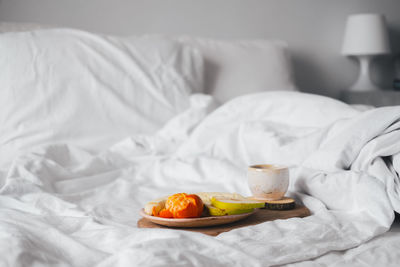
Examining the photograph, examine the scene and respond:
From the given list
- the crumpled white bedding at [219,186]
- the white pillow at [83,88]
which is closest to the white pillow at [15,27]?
the white pillow at [83,88]

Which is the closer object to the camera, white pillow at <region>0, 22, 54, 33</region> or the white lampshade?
white pillow at <region>0, 22, 54, 33</region>

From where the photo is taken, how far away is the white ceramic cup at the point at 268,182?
38.8 inches

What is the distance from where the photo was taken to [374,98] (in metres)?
2.71

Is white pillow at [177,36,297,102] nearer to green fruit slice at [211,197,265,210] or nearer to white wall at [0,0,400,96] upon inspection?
white wall at [0,0,400,96]

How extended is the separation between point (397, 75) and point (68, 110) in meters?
2.47

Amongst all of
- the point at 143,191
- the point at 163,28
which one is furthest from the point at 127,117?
the point at 163,28

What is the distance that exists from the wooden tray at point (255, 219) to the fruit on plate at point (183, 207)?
1.2 inches

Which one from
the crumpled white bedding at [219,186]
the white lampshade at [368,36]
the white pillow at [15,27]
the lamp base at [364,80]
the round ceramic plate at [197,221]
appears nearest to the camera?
the crumpled white bedding at [219,186]

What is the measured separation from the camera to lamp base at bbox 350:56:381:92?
2930 mm

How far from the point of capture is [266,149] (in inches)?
52.1

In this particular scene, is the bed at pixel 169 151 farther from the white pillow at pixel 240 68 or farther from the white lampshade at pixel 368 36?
the white lampshade at pixel 368 36

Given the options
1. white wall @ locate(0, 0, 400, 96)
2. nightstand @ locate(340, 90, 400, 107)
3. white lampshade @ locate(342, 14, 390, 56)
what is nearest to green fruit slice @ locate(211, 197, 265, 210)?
white wall @ locate(0, 0, 400, 96)

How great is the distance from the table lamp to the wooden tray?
2107 mm

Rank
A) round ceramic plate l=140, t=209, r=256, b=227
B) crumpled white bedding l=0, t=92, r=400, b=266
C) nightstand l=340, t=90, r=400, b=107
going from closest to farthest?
crumpled white bedding l=0, t=92, r=400, b=266
round ceramic plate l=140, t=209, r=256, b=227
nightstand l=340, t=90, r=400, b=107
